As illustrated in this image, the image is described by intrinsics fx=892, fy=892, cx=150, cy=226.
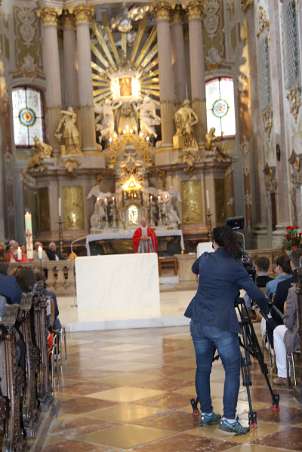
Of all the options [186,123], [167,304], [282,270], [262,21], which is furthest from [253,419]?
[186,123]

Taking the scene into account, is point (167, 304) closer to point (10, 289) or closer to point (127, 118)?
point (10, 289)

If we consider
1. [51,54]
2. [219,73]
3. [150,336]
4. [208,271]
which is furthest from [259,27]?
[208,271]

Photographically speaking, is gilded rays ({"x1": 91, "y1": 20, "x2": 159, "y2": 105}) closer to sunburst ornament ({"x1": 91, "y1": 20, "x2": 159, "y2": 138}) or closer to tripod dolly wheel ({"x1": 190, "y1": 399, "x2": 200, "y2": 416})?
sunburst ornament ({"x1": 91, "y1": 20, "x2": 159, "y2": 138})

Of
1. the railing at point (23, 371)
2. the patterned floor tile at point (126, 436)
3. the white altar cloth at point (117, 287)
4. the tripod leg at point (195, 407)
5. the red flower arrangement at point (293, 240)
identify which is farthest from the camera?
the red flower arrangement at point (293, 240)

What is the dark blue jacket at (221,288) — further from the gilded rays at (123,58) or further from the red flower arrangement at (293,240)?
the gilded rays at (123,58)

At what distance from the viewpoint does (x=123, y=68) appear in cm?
3000

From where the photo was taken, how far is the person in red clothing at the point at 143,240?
22016mm

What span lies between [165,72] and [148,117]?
1653 millimetres

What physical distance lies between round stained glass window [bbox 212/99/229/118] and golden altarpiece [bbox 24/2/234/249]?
1930 millimetres

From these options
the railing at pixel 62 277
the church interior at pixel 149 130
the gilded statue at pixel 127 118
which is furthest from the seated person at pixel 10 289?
the gilded statue at pixel 127 118

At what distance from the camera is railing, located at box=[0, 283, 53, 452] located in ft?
18.7

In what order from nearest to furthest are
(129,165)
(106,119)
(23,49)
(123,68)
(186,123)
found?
(186,123) → (129,165) → (106,119) → (123,68) → (23,49)

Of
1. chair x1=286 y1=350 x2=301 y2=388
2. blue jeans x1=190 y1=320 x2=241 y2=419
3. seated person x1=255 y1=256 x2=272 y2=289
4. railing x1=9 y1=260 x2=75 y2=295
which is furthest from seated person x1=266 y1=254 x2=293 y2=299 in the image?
railing x1=9 y1=260 x2=75 y2=295

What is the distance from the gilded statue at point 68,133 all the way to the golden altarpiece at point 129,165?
0.03 m
